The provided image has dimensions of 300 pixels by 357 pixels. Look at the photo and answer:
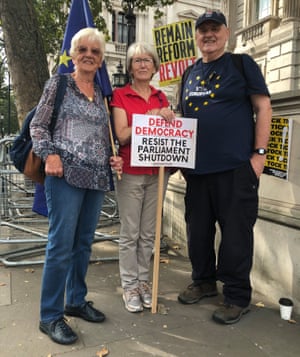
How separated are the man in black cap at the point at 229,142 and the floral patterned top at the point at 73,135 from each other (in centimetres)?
92

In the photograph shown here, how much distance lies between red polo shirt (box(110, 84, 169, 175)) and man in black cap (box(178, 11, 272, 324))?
332mm

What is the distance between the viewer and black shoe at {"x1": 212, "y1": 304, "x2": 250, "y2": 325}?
2.92 meters

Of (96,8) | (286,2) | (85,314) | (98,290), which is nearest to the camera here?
(85,314)

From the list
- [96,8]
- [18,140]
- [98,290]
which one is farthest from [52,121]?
[96,8]

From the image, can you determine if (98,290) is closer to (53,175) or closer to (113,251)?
(113,251)

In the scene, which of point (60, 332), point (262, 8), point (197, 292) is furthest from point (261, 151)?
point (262, 8)

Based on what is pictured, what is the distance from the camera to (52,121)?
248 centimetres

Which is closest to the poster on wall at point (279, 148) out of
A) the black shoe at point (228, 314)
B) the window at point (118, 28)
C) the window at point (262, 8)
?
the black shoe at point (228, 314)

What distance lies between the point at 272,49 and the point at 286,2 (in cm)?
229

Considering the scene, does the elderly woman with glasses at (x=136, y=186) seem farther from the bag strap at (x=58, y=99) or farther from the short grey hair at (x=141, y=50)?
the bag strap at (x=58, y=99)

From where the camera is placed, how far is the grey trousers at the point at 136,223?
3049mm

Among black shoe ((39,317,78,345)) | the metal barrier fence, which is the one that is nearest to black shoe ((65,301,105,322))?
black shoe ((39,317,78,345))

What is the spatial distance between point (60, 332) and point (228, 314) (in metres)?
1.34

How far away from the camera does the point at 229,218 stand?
2973 mm
